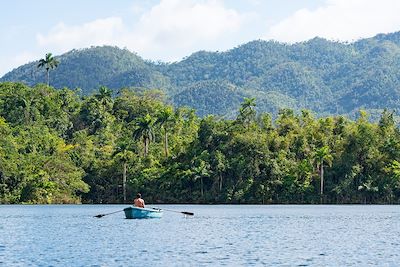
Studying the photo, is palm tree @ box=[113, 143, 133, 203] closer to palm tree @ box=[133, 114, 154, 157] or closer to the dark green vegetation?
the dark green vegetation

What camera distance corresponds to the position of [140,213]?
213 ft

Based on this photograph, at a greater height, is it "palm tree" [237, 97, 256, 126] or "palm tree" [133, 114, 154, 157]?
"palm tree" [237, 97, 256, 126]

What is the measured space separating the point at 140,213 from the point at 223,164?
47.0 m

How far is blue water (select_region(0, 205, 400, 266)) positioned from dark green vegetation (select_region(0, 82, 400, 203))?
4806 centimetres

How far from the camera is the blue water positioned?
105 feet

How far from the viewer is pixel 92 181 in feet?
386

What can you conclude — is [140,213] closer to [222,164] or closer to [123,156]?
[222,164]

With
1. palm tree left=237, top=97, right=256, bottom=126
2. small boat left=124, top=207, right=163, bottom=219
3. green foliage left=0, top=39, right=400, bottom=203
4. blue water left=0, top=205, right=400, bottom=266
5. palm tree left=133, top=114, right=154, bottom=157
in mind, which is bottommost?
blue water left=0, top=205, right=400, bottom=266

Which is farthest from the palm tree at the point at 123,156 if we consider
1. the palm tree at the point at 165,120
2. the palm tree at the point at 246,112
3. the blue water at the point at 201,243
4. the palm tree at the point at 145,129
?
the blue water at the point at 201,243

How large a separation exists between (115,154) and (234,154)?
761 inches

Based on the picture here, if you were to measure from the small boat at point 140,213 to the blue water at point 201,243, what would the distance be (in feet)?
11.2

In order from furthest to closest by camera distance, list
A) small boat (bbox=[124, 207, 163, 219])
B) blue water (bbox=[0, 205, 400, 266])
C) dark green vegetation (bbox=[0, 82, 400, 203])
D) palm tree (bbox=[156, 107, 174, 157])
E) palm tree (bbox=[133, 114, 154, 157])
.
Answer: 1. palm tree (bbox=[156, 107, 174, 157])
2. palm tree (bbox=[133, 114, 154, 157])
3. dark green vegetation (bbox=[0, 82, 400, 203])
4. small boat (bbox=[124, 207, 163, 219])
5. blue water (bbox=[0, 205, 400, 266])

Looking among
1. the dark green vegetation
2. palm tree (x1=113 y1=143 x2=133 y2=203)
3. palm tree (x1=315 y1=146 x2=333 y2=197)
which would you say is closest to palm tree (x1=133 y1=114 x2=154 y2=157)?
the dark green vegetation

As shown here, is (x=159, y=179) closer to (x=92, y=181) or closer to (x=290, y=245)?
(x=92, y=181)
